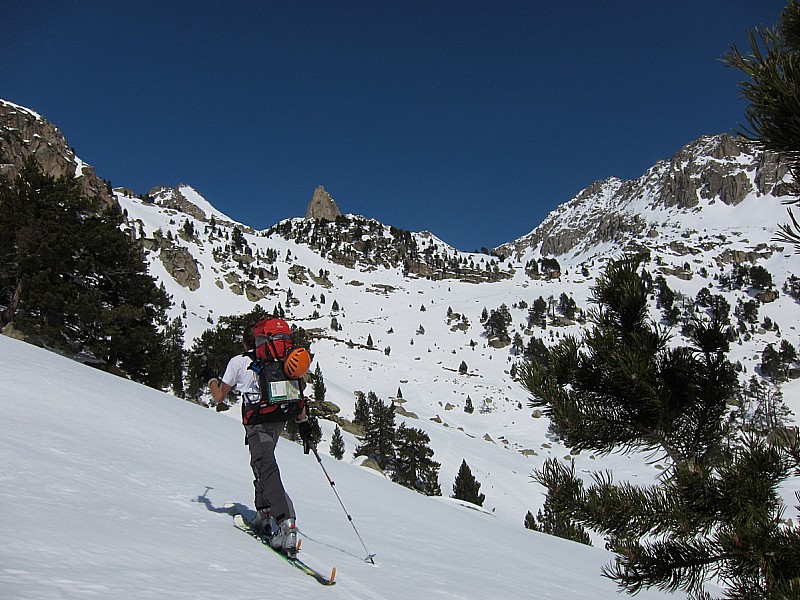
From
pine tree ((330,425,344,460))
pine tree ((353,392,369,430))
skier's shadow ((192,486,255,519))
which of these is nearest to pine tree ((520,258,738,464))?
skier's shadow ((192,486,255,519))

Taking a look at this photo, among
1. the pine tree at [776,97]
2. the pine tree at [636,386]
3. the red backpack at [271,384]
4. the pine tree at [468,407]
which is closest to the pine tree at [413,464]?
the red backpack at [271,384]

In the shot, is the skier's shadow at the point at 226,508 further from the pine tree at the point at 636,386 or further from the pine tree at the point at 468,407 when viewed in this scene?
the pine tree at the point at 468,407

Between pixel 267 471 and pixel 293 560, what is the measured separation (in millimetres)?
810

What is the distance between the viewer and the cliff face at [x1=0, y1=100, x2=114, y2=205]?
232ft

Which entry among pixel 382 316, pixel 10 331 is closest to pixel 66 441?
pixel 10 331

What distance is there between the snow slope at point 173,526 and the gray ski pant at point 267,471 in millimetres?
372

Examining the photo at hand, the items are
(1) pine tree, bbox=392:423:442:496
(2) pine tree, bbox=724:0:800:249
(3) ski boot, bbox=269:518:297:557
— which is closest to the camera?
(2) pine tree, bbox=724:0:800:249

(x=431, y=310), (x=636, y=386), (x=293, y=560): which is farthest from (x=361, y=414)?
(x=431, y=310)

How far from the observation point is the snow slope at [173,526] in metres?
2.95

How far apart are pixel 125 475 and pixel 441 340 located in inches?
3131

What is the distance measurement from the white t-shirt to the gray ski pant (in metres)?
0.33

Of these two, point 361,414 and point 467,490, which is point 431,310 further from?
point 467,490

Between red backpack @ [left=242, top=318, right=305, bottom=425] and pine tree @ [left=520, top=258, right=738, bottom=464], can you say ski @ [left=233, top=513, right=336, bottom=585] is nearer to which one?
red backpack @ [left=242, top=318, right=305, bottom=425]

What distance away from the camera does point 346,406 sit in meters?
40.1
